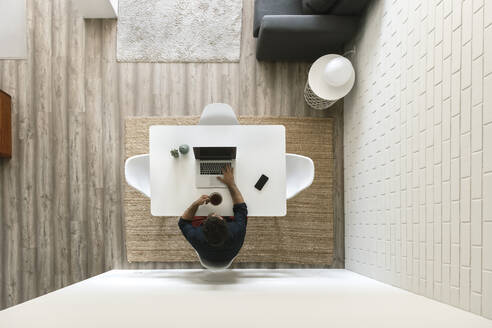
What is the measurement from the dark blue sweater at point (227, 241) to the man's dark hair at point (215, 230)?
0.26 ft

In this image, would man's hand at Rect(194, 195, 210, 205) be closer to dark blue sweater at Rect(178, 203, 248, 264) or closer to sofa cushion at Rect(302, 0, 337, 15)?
dark blue sweater at Rect(178, 203, 248, 264)

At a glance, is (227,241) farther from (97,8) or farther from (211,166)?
(97,8)

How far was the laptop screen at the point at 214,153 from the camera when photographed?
239 cm

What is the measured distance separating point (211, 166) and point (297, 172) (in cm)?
67

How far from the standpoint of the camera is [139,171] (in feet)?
8.97

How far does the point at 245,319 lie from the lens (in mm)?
1526

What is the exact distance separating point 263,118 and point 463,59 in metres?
1.81

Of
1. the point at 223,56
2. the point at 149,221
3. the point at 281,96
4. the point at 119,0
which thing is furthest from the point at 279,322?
the point at 119,0

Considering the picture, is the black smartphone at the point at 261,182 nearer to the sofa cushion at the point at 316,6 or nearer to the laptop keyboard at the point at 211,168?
the laptop keyboard at the point at 211,168

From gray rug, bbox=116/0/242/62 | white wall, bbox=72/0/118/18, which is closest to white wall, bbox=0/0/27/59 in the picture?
white wall, bbox=72/0/118/18

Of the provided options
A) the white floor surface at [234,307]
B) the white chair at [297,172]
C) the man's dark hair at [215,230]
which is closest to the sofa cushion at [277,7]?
the white chair at [297,172]

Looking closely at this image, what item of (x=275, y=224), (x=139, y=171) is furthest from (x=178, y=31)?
(x=275, y=224)

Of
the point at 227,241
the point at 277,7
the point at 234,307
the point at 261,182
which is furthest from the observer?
the point at 277,7

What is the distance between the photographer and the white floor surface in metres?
1.50
